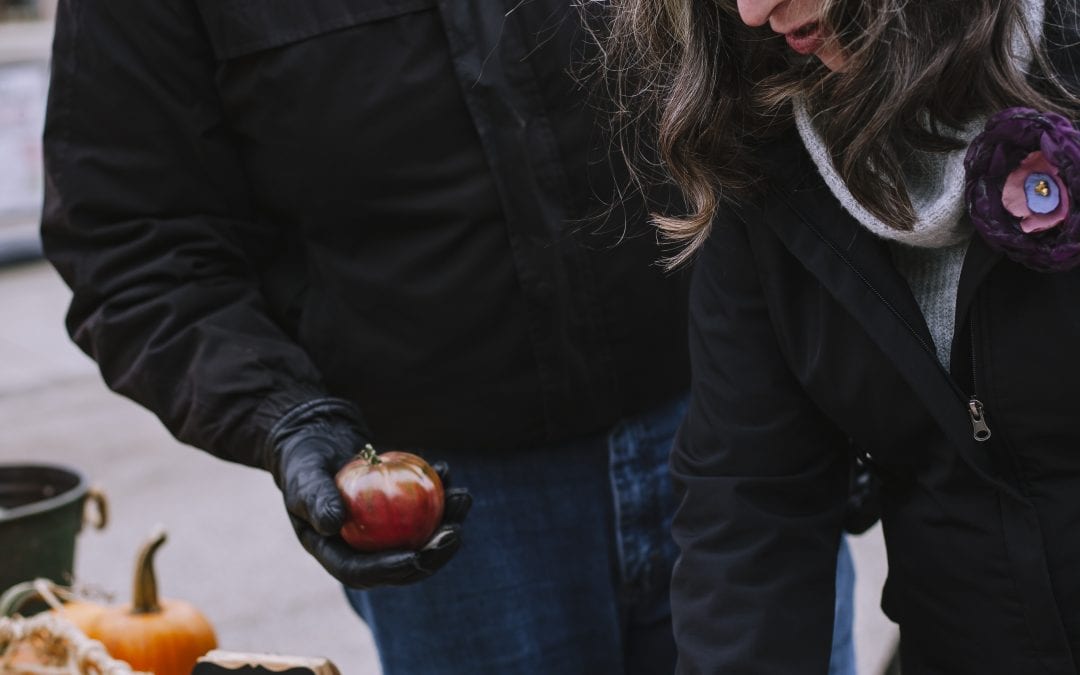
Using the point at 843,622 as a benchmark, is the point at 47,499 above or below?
below

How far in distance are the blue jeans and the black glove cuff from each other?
23 cm

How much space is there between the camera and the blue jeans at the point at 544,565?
200cm

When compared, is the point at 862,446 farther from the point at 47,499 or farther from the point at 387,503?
the point at 47,499

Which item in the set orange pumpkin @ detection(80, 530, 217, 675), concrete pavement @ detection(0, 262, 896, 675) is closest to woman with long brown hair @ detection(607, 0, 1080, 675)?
orange pumpkin @ detection(80, 530, 217, 675)

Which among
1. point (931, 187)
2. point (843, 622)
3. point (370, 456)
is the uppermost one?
point (931, 187)

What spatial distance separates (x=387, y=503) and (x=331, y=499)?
0.21ft

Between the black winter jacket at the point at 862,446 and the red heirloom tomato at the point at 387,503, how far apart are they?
0.32m

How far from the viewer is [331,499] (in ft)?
5.40

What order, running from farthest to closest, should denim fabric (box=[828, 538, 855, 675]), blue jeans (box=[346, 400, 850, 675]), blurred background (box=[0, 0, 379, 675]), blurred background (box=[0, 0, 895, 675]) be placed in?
blurred background (box=[0, 0, 379, 675]) < blurred background (box=[0, 0, 895, 675]) < denim fabric (box=[828, 538, 855, 675]) < blue jeans (box=[346, 400, 850, 675])

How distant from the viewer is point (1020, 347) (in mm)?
1323

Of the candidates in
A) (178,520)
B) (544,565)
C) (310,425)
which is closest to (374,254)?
(310,425)

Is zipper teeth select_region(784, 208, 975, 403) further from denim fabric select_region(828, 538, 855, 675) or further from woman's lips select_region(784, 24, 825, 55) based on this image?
denim fabric select_region(828, 538, 855, 675)

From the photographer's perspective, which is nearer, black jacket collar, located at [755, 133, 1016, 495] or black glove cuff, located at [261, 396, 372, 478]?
black jacket collar, located at [755, 133, 1016, 495]

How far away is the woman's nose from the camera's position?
4.38 feet
